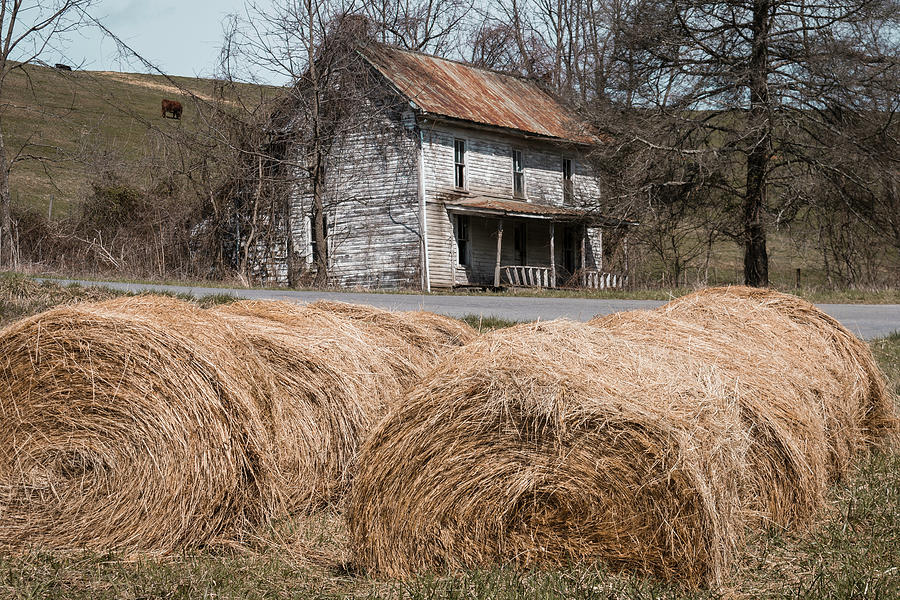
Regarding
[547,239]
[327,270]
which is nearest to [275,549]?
[327,270]

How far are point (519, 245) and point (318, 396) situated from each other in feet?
85.6

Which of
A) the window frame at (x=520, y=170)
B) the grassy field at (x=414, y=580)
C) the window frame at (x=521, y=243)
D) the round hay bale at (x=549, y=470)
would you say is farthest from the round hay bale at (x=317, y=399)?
the window frame at (x=521, y=243)

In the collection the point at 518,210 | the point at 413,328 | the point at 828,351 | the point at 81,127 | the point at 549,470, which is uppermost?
the point at 81,127

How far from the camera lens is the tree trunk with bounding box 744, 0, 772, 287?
22.4m

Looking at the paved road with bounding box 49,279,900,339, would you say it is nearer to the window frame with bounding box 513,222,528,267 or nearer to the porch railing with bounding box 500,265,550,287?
the porch railing with bounding box 500,265,550,287

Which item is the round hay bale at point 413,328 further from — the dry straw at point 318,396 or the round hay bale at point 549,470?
the round hay bale at point 549,470

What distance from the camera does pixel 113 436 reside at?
4.83 meters

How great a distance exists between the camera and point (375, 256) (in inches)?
1089

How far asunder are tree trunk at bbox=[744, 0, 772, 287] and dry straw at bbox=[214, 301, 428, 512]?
18.3 m

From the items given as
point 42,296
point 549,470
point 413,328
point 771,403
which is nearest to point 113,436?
point 549,470

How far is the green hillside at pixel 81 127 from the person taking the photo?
27.7 metres

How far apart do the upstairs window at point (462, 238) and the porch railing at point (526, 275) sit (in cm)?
147

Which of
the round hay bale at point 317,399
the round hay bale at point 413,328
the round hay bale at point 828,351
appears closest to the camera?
the round hay bale at point 317,399

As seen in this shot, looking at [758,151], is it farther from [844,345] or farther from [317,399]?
[317,399]
